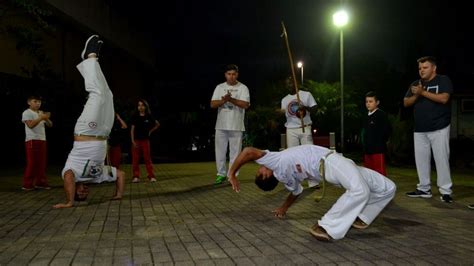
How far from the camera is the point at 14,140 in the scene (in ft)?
56.1

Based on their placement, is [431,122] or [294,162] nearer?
[294,162]

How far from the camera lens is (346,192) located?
4.34m

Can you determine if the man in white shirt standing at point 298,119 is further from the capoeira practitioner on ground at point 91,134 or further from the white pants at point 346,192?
the white pants at point 346,192

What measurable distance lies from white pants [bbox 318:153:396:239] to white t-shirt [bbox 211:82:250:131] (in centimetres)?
452

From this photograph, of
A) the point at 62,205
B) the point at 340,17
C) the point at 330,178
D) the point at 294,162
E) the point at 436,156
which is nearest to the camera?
the point at 330,178

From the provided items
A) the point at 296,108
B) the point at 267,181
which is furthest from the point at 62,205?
the point at 296,108

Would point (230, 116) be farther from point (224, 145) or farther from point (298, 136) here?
point (298, 136)

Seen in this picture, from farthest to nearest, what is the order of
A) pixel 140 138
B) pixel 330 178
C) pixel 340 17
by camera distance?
1. pixel 340 17
2. pixel 140 138
3. pixel 330 178

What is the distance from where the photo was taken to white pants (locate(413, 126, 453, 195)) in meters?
6.79

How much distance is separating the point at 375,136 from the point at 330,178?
3310 mm

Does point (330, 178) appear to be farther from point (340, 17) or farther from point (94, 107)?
point (340, 17)

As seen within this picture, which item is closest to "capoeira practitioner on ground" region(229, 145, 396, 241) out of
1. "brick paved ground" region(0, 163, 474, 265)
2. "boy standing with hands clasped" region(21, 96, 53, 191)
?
"brick paved ground" region(0, 163, 474, 265)

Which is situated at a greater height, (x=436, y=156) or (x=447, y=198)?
(x=436, y=156)

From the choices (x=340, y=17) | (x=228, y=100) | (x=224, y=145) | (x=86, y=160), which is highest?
(x=340, y=17)
